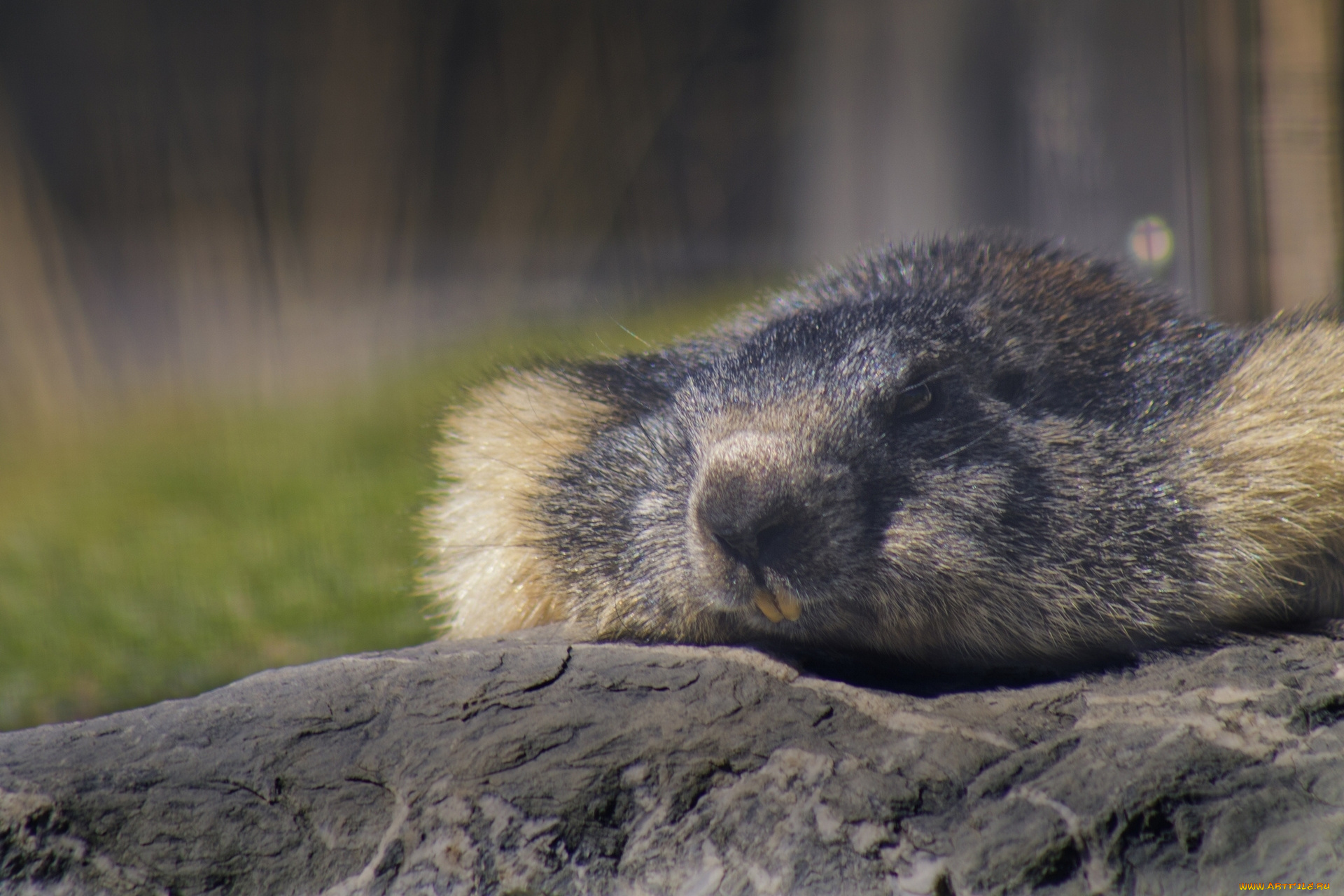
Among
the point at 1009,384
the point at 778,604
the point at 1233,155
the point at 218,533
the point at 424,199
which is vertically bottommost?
the point at 218,533

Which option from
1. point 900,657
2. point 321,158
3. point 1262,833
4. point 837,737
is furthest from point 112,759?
point 321,158

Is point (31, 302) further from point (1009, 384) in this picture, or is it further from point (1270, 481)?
point (1270, 481)

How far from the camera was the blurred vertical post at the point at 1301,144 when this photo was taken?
4.16 metres

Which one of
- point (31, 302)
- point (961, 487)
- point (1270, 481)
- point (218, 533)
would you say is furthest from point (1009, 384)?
point (31, 302)

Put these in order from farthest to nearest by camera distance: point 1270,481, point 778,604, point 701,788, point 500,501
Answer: point 500,501, point 1270,481, point 778,604, point 701,788

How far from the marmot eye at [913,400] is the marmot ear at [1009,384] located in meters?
0.20

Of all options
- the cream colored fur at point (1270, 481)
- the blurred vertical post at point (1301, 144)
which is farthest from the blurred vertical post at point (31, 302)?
the blurred vertical post at point (1301, 144)

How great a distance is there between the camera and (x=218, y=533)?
4590 mm

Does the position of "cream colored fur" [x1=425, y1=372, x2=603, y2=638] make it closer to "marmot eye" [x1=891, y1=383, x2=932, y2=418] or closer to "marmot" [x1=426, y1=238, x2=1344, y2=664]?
"marmot" [x1=426, y1=238, x2=1344, y2=664]

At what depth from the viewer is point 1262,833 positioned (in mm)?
1595

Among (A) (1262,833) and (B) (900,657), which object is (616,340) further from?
(A) (1262,833)

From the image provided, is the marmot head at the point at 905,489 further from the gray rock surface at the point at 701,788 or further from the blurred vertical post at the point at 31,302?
the blurred vertical post at the point at 31,302

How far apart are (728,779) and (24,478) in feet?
15.4

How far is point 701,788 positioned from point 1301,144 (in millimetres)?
3911
